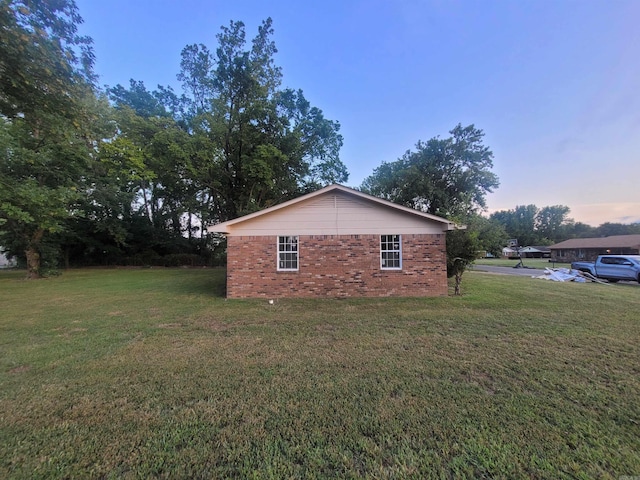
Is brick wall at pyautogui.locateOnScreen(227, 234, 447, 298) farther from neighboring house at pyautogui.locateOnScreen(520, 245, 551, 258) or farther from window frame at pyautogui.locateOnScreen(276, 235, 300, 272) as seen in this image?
neighboring house at pyautogui.locateOnScreen(520, 245, 551, 258)

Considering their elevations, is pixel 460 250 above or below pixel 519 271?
above

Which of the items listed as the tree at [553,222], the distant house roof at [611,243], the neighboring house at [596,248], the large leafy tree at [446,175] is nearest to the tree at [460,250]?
the large leafy tree at [446,175]

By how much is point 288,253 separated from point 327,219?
6.28 ft

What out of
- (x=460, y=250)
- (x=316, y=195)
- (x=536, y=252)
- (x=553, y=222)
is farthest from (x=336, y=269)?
(x=553, y=222)

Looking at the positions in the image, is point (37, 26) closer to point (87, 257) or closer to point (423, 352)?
point (423, 352)

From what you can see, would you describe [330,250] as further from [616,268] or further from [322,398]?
[616,268]

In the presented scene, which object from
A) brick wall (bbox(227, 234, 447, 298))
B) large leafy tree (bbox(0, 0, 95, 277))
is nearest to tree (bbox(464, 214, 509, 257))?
brick wall (bbox(227, 234, 447, 298))

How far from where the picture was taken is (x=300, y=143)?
18.7 m

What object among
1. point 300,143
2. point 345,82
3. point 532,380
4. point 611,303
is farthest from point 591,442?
point 300,143

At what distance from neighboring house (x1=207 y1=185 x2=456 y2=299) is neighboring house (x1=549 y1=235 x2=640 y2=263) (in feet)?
136

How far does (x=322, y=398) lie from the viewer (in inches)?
121

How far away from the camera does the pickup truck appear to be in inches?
531

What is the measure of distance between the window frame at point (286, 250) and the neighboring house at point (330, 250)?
37mm

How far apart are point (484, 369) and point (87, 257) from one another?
34660mm
